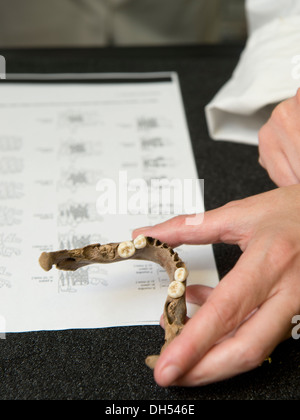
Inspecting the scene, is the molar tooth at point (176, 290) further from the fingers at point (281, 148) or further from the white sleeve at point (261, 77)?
the white sleeve at point (261, 77)

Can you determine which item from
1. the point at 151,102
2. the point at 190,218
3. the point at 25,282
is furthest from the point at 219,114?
the point at 25,282

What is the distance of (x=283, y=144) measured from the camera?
24.4 inches

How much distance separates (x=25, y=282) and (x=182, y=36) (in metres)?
0.87

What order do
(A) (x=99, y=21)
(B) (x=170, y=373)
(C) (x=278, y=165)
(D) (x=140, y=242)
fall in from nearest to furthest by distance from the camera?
(B) (x=170, y=373)
(D) (x=140, y=242)
(C) (x=278, y=165)
(A) (x=99, y=21)

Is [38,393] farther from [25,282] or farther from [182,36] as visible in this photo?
[182,36]

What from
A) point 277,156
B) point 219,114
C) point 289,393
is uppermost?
point 219,114

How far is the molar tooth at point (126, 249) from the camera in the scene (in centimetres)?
52

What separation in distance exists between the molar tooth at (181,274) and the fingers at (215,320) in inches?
2.1

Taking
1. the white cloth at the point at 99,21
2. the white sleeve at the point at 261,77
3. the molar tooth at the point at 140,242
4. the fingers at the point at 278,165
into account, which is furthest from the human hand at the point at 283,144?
the white cloth at the point at 99,21

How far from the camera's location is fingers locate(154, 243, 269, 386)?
16.5 inches

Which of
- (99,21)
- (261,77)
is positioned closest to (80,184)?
(261,77)

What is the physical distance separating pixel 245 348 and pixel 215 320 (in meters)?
0.03

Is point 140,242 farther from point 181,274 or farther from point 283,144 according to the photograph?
point 283,144

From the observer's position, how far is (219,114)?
2.68 ft
